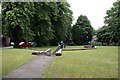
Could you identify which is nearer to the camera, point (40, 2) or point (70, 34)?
point (40, 2)

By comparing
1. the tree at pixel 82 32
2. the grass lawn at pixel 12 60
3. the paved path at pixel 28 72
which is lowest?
the paved path at pixel 28 72

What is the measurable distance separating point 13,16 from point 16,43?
241 inches

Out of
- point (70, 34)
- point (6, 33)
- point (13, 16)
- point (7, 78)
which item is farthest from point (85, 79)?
point (70, 34)

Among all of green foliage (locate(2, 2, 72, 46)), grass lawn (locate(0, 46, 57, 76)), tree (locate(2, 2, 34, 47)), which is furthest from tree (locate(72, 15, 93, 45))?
grass lawn (locate(0, 46, 57, 76))

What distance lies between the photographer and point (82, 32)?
75562mm

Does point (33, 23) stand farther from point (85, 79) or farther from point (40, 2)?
Result: point (85, 79)

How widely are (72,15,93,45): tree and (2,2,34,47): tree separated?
37.7m

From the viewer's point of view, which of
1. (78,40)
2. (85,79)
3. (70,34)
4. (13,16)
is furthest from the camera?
(78,40)

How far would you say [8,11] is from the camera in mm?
36531

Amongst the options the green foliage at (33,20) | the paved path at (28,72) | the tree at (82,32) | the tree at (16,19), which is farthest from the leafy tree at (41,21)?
the tree at (82,32)

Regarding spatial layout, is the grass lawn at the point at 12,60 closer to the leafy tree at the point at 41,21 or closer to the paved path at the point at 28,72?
the paved path at the point at 28,72

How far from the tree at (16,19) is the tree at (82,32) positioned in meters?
37.7

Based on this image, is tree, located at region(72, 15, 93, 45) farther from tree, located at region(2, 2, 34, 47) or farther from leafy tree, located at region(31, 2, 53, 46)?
tree, located at region(2, 2, 34, 47)

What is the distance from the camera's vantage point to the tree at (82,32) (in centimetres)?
7544
